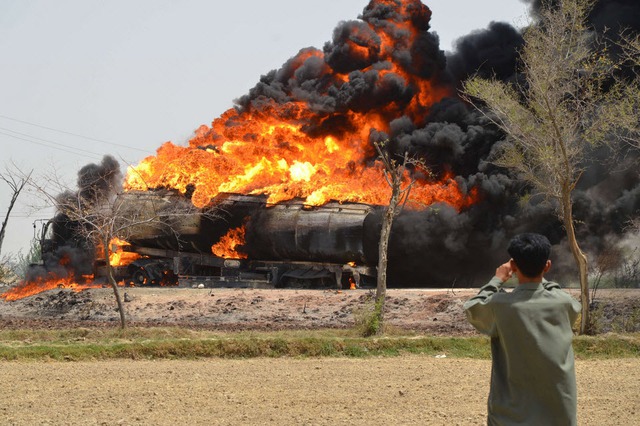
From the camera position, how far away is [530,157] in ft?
98.3

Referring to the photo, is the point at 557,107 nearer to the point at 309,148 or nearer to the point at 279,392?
the point at 279,392

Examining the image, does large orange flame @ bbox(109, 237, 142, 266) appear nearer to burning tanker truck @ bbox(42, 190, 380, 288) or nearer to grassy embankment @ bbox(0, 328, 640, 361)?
burning tanker truck @ bbox(42, 190, 380, 288)

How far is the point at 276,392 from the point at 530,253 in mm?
10029

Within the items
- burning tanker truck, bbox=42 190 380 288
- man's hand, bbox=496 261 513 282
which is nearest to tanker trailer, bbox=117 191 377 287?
burning tanker truck, bbox=42 190 380 288

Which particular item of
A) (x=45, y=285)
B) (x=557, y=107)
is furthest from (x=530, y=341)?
(x=45, y=285)

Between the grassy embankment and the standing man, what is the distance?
1590 cm

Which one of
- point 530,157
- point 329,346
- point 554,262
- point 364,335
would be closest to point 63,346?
point 329,346

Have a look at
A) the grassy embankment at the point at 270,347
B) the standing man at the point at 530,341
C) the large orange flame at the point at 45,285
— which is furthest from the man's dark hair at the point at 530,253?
the large orange flame at the point at 45,285

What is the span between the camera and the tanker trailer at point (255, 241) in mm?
44719

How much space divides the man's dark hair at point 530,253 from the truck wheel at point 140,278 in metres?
46.0

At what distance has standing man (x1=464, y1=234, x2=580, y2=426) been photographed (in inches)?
262

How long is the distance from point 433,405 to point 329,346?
825 centimetres

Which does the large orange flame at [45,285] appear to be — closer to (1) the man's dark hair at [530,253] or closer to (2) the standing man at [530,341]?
(2) the standing man at [530,341]

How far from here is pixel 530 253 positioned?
22.1 feet
